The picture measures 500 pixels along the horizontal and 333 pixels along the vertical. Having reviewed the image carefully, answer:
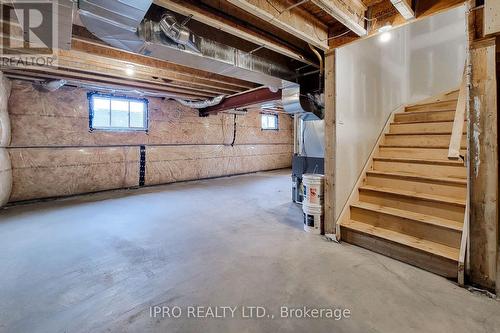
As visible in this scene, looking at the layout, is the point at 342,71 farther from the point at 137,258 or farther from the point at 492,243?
the point at 137,258

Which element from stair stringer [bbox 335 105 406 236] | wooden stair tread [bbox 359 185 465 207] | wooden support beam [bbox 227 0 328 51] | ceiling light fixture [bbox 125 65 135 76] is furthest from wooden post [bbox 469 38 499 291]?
ceiling light fixture [bbox 125 65 135 76]

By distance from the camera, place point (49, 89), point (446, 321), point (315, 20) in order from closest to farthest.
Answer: point (446, 321)
point (315, 20)
point (49, 89)

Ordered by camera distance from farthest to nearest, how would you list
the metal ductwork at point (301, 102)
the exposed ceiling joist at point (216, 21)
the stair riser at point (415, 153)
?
the metal ductwork at point (301, 102) → the stair riser at point (415, 153) → the exposed ceiling joist at point (216, 21)

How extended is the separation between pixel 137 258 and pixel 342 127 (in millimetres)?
2554

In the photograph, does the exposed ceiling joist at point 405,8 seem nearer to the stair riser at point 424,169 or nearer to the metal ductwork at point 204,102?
the stair riser at point 424,169

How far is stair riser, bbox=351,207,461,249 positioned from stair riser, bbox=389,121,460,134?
1418 mm

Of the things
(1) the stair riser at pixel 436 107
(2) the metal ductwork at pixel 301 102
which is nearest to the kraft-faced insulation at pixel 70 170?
(2) the metal ductwork at pixel 301 102

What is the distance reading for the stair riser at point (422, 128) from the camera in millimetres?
2939

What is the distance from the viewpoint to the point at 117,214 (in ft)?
11.7

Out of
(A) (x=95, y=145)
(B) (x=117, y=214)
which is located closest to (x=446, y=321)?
(B) (x=117, y=214)

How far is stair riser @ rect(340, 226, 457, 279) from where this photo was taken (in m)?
1.88

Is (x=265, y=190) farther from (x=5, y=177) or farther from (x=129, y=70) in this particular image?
(x=5, y=177)

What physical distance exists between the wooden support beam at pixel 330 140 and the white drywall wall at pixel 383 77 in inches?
2.2

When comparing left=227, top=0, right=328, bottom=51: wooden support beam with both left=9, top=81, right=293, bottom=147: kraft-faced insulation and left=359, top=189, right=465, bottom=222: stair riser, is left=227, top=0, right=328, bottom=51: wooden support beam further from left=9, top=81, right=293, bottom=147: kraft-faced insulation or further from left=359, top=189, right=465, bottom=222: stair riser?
left=9, top=81, right=293, bottom=147: kraft-faced insulation
